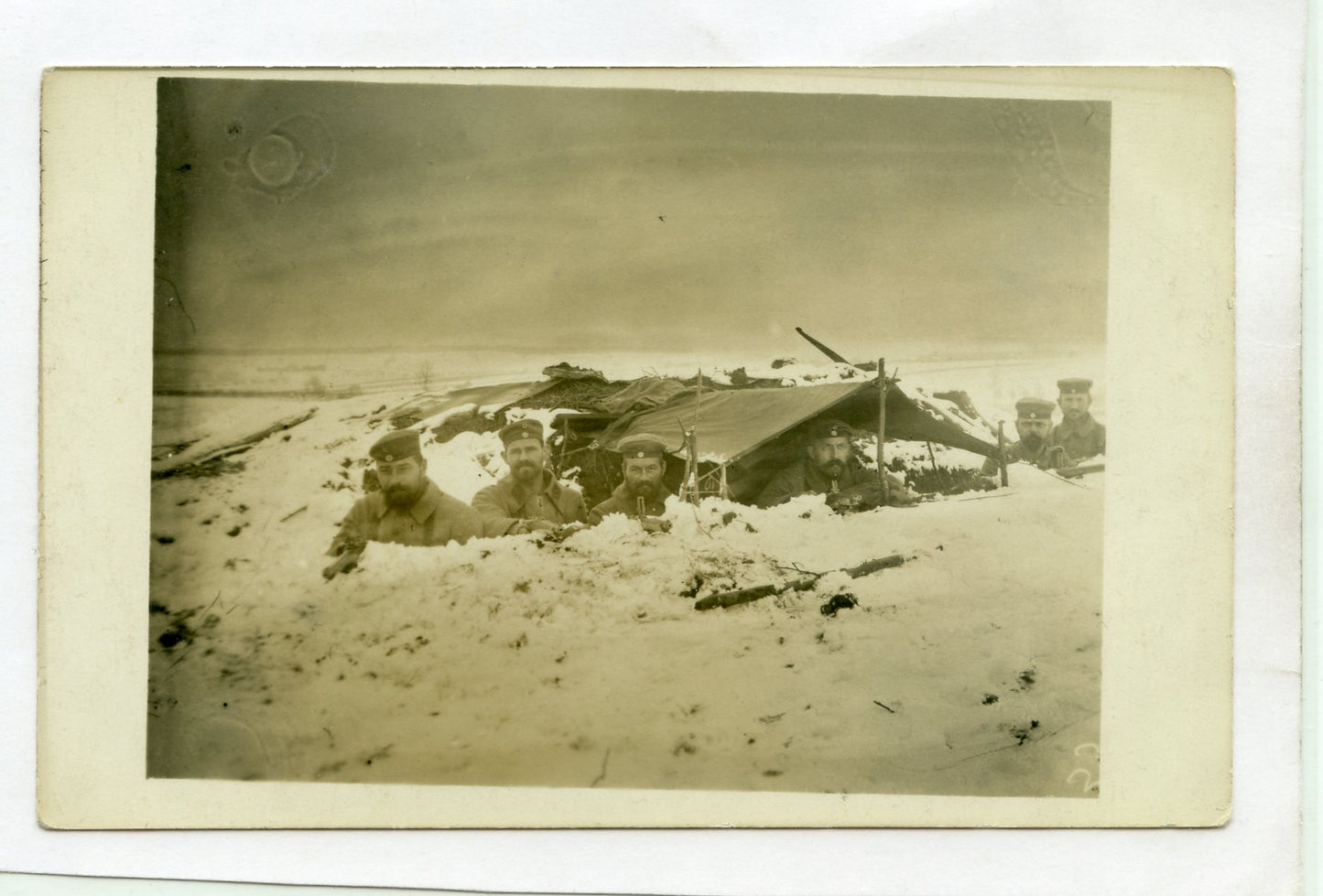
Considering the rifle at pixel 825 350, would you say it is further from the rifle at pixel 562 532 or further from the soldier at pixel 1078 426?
the rifle at pixel 562 532

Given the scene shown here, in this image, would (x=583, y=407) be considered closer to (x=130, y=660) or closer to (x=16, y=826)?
(x=130, y=660)

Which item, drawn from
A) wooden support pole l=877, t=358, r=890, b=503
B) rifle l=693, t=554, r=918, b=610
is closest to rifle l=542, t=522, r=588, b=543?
rifle l=693, t=554, r=918, b=610

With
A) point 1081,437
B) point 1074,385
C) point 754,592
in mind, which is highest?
point 1074,385

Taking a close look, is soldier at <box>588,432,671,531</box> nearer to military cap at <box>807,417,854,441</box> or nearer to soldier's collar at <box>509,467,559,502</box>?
soldier's collar at <box>509,467,559,502</box>

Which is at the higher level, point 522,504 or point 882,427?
point 882,427

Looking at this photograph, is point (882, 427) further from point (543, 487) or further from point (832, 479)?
point (543, 487)

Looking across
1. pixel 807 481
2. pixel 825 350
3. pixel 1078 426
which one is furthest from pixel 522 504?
pixel 1078 426

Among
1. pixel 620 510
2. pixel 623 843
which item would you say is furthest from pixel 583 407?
pixel 623 843

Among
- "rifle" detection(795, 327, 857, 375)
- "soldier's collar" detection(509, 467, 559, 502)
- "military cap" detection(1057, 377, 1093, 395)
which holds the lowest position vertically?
"soldier's collar" detection(509, 467, 559, 502)
